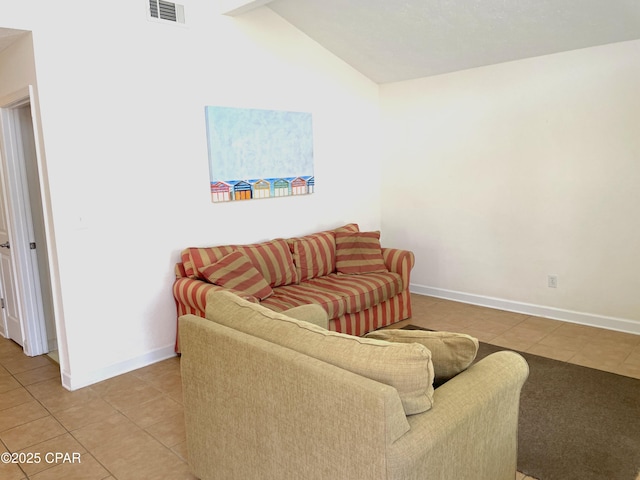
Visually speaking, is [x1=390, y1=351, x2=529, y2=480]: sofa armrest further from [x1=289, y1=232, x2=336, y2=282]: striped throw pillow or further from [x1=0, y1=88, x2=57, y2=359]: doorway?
[x1=0, y1=88, x2=57, y2=359]: doorway

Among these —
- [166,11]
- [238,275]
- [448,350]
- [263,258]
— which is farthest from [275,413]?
[166,11]

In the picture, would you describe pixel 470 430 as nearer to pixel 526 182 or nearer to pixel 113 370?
pixel 113 370

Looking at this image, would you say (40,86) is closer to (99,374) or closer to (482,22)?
(99,374)

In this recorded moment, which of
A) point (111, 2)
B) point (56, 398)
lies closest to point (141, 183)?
point (111, 2)

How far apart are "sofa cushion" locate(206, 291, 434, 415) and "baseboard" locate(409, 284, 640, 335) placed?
10.5 ft

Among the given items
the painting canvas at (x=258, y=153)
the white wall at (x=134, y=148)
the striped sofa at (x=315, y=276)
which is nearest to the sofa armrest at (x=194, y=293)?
the striped sofa at (x=315, y=276)

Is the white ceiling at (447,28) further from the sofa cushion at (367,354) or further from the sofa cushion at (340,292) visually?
the sofa cushion at (367,354)

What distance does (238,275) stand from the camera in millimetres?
3566

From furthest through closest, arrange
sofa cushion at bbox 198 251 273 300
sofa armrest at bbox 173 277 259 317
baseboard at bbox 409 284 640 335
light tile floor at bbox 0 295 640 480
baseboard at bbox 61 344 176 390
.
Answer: baseboard at bbox 409 284 640 335 < sofa cushion at bbox 198 251 273 300 < sofa armrest at bbox 173 277 259 317 < baseboard at bbox 61 344 176 390 < light tile floor at bbox 0 295 640 480

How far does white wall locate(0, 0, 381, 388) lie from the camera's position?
3.08m

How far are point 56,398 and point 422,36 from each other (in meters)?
3.90

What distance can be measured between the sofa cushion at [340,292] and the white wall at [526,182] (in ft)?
3.51

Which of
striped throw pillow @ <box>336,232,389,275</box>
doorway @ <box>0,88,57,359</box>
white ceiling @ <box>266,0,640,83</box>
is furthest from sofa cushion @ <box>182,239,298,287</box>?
white ceiling @ <box>266,0,640,83</box>

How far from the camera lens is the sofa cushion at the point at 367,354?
148 centimetres
